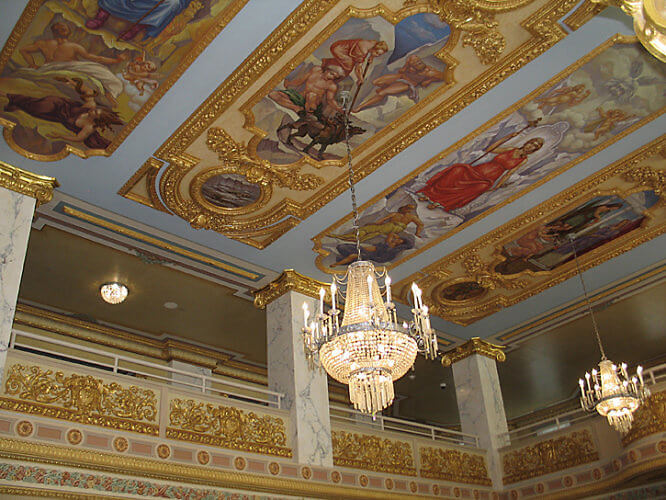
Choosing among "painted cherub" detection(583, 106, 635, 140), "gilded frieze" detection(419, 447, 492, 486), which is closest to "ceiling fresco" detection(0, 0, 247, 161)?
"painted cherub" detection(583, 106, 635, 140)

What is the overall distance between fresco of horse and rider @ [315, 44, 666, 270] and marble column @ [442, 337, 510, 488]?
12.0 ft

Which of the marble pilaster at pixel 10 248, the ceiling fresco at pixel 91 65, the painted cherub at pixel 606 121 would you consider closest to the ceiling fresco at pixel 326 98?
the ceiling fresco at pixel 91 65

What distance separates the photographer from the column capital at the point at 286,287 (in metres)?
10.5

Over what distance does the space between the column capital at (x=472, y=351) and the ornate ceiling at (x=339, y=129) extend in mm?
2538

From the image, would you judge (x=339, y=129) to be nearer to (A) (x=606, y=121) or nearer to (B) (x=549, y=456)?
(A) (x=606, y=121)

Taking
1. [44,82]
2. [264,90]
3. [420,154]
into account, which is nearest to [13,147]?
[44,82]

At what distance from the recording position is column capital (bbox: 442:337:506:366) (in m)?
13.1

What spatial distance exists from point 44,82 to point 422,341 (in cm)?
495

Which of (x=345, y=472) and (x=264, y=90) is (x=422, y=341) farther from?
(x=345, y=472)

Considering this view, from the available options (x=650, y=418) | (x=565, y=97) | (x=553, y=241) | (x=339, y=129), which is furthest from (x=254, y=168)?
(x=650, y=418)

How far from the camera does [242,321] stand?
12.4 m

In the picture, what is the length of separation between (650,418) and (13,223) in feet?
29.8

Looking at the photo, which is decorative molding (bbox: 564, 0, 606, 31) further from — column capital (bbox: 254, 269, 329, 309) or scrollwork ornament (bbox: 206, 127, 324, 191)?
column capital (bbox: 254, 269, 329, 309)

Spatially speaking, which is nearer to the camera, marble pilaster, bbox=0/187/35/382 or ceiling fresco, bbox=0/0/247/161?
ceiling fresco, bbox=0/0/247/161
